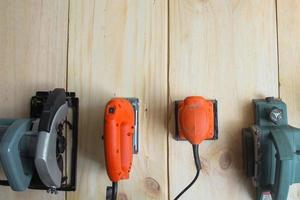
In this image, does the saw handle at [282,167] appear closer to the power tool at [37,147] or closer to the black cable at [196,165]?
the black cable at [196,165]

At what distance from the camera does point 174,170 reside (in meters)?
0.58

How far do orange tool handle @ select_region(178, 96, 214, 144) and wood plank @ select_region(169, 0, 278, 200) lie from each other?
74 millimetres

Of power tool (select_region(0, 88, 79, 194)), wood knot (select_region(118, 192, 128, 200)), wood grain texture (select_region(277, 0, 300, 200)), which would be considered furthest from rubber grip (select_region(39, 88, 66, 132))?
wood grain texture (select_region(277, 0, 300, 200))

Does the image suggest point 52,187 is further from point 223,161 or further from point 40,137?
point 223,161

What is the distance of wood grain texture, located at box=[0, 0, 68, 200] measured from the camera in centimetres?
62

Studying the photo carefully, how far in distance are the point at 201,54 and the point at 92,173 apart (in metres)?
0.34

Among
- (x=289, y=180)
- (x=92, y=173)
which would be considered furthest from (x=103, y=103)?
(x=289, y=180)

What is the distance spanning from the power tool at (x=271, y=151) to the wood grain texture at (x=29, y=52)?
0.42 metres

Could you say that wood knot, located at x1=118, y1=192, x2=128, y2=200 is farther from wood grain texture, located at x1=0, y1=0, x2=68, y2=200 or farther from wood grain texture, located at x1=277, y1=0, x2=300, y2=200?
wood grain texture, located at x1=277, y1=0, x2=300, y2=200

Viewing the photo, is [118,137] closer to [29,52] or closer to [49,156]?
[49,156]

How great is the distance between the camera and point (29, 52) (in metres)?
0.63

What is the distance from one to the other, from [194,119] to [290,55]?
0.27 metres

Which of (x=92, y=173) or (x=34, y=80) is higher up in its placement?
(x=34, y=80)

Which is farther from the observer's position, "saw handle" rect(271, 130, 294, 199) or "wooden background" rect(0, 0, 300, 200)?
"wooden background" rect(0, 0, 300, 200)
